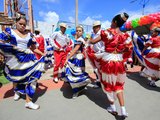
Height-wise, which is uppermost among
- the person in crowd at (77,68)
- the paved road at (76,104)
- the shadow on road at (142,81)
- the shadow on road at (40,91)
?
the person in crowd at (77,68)

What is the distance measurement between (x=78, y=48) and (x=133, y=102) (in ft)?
5.73

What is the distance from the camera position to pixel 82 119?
11.4 feet

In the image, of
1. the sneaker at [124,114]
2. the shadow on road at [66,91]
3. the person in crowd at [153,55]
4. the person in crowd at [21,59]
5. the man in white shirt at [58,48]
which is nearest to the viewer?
the sneaker at [124,114]

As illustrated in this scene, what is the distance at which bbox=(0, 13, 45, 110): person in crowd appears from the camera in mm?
3816

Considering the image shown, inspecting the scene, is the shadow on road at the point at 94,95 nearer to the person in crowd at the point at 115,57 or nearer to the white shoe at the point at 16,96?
the person in crowd at the point at 115,57

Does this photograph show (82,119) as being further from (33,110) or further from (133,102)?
(133,102)

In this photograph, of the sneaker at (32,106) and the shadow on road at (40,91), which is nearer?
the sneaker at (32,106)

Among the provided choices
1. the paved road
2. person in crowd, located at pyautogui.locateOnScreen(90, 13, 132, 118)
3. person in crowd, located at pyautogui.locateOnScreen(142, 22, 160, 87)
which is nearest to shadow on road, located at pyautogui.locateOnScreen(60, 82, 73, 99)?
the paved road

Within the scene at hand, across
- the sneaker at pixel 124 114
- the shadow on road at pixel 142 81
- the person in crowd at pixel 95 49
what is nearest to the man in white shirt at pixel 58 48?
the person in crowd at pixel 95 49

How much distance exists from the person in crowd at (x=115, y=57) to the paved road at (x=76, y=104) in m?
0.43

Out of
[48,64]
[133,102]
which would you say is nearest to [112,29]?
[133,102]

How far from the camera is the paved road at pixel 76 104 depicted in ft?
11.8

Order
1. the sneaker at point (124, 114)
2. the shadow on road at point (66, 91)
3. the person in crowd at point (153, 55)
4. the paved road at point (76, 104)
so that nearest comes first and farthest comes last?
the sneaker at point (124, 114)
the paved road at point (76, 104)
the shadow on road at point (66, 91)
the person in crowd at point (153, 55)

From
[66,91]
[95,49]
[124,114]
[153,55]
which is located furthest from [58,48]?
[124,114]
